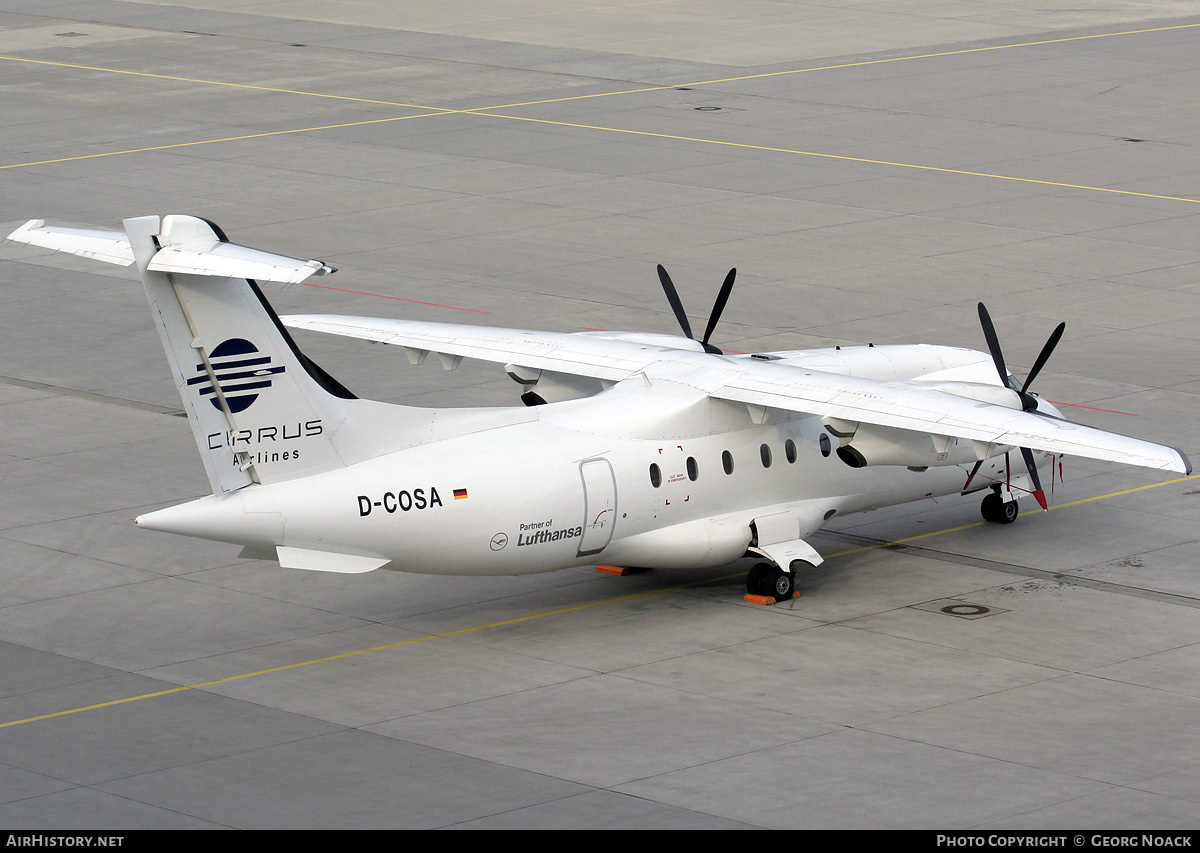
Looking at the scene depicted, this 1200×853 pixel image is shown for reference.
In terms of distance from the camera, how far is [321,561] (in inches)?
889

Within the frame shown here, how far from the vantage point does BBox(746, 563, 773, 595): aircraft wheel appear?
25516 millimetres

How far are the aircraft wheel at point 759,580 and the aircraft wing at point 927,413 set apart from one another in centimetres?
243

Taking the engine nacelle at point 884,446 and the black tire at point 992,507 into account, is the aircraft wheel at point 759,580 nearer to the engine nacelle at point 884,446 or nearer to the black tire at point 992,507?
the engine nacelle at point 884,446

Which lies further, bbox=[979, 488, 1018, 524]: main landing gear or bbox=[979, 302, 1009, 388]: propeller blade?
bbox=[979, 488, 1018, 524]: main landing gear

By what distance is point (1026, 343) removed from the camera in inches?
1485

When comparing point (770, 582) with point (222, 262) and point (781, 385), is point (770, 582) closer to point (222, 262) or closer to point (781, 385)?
point (781, 385)

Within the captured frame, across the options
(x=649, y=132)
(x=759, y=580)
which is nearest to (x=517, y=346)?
(x=759, y=580)

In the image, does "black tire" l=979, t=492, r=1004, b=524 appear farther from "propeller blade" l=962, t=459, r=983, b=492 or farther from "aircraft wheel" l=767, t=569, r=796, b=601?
"aircraft wheel" l=767, t=569, r=796, b=601

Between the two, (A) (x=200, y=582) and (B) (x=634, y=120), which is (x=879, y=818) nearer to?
(A) (x=200, y=582)

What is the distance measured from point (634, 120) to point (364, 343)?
23.7m

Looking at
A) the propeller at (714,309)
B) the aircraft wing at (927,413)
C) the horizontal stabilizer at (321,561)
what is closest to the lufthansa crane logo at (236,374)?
the horizontal stabilizer at (321,561)

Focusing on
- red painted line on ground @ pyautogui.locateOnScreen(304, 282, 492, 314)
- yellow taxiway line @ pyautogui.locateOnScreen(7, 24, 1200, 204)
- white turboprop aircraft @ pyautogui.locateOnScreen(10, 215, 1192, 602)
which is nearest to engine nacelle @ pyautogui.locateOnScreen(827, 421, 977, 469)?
white turboprop aircraft @ pyautogui.locateOnScreen(10, 215, 1192, 602)

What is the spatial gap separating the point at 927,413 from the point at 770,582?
11.7 ft

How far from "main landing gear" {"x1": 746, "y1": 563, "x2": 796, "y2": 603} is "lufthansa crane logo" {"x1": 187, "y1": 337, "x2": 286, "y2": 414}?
7363mm
